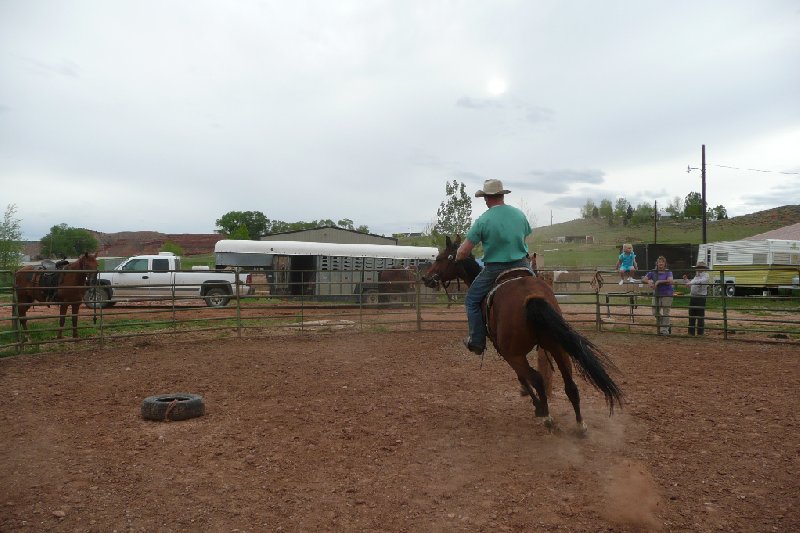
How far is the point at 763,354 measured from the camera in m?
9.33

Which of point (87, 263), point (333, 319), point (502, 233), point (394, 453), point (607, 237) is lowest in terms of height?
point (333, 319)

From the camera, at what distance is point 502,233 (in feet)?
17.9

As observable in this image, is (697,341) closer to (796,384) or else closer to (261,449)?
(796,384)

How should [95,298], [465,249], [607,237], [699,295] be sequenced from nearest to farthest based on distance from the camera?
[465,249] → [95,298] → [699,295] → [607,237]

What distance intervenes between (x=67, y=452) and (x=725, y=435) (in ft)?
18.4

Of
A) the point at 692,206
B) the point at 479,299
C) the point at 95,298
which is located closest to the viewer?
the point at 479,299

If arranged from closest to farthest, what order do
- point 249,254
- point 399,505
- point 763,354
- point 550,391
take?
point 399,505 < point 550,391 < point 763,354 < point 249,254

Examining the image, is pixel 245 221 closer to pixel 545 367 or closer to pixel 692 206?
pixel 692 206

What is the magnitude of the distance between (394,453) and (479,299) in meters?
1.85

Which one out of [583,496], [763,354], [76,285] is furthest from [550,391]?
[76,285]

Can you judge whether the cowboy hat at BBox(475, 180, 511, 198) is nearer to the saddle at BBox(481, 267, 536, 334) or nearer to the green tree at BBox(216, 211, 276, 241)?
the saddle at BBox(481, 267, 536, 334)

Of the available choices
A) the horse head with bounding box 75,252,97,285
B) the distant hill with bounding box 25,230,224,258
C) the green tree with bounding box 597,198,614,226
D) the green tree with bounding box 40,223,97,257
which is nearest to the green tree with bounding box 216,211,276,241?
the distant hill with bounding box 25,230,224,258

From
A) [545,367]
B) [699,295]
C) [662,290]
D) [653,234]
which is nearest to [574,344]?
[545,367]

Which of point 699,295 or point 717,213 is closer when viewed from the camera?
point 699,295
